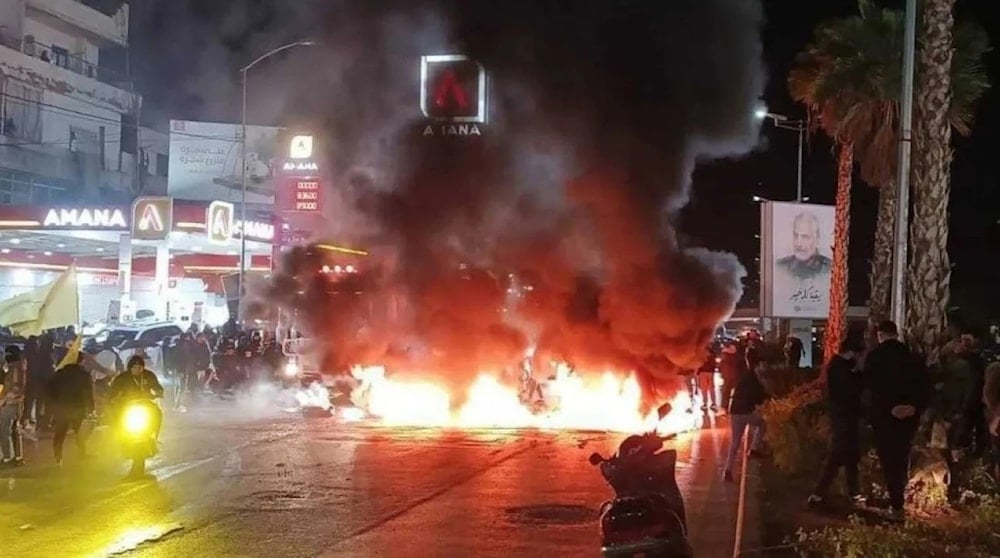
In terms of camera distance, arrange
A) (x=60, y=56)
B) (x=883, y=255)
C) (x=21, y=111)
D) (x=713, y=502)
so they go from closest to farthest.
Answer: (x=713, y=502)
(x=883, y=255)
(x=21, y=111)
(x=60, y=56)

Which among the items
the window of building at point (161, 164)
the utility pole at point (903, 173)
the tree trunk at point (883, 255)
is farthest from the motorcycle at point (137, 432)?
the window of building at point (161, 164)

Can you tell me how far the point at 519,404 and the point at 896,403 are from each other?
34.9 feet

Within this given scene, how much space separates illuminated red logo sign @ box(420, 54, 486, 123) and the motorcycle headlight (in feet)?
14.5

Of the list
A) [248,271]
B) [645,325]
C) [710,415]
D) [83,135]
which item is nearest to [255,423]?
[645,325]

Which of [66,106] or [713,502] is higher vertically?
[66,106]

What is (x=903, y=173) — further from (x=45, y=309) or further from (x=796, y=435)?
(x=45, y=309)

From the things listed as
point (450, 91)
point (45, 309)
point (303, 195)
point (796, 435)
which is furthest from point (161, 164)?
point (796, 435)

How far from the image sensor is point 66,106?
40.6 metres

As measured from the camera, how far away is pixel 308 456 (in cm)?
1323

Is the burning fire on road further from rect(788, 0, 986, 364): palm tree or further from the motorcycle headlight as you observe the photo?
the motorcycle headlight

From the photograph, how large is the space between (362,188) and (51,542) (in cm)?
1329

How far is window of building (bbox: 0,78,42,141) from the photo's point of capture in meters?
37.2

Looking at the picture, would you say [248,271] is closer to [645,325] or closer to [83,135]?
[83,135]

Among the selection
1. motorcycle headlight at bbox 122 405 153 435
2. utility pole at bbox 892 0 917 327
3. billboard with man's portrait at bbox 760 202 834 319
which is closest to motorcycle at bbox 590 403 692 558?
utility pole at bbox 892 0 917 327
